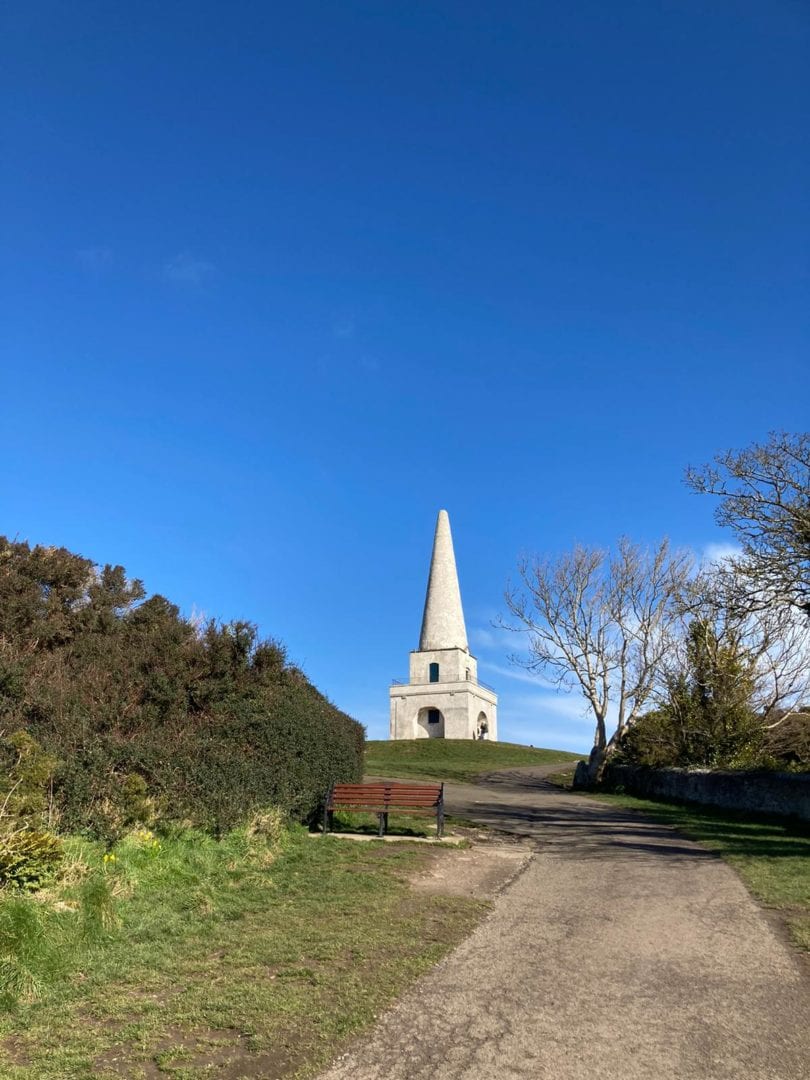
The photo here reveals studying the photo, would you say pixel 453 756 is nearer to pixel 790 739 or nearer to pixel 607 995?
pixel 790 739

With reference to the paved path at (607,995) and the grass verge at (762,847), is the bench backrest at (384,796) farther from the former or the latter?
the grass verge at (762,847)

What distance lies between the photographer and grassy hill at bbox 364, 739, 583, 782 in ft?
120

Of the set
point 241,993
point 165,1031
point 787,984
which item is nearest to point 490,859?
point 787,984

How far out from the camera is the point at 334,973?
5.67 metres

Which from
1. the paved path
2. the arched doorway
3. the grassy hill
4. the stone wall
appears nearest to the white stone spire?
the arched doorway

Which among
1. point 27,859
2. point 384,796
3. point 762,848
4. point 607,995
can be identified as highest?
point 384,796

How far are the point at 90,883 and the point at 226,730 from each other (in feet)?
15.5

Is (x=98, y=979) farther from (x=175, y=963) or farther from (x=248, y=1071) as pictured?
(x=248, y=1071)

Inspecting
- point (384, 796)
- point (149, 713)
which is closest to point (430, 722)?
point (384, 796)

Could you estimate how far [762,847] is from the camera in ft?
41.6

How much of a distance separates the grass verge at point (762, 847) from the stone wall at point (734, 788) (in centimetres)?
35

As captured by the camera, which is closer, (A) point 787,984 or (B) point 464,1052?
(B) point 464,1052

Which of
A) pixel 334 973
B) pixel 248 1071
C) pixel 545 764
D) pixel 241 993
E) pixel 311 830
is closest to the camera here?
pixel 248 1071

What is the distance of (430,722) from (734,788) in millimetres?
38306
